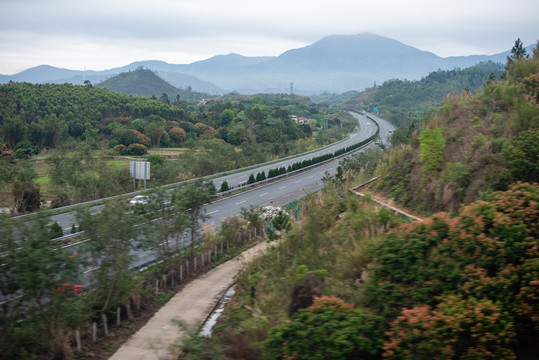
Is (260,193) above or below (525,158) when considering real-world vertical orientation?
below

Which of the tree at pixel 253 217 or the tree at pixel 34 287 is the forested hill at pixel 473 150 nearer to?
the tree at pixel 253 217

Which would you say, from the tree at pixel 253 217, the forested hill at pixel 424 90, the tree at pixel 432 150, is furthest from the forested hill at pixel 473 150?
the forested hill at pixel 424 90

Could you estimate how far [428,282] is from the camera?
24.3ft

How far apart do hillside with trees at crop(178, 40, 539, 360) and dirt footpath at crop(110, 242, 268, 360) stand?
1.19 meters

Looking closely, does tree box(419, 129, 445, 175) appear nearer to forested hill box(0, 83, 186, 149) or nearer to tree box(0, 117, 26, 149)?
forested hill box(0, 83, 186, 149)

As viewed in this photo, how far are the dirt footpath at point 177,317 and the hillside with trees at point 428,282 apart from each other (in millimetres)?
1191

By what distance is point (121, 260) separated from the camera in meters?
12.2

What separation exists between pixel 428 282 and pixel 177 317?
27.9ft

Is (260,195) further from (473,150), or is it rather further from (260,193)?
(473,150)

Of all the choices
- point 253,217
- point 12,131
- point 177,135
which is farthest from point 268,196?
point 12,131

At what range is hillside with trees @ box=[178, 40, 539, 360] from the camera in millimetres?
6340

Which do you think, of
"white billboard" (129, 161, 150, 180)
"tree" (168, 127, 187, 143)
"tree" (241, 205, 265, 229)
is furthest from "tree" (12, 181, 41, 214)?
"tree" (168, 127, 187, 143)

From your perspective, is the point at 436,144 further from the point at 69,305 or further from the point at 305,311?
the point at 69,305

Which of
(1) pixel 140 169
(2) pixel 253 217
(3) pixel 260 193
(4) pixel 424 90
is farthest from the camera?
(4) pixel 424 90
